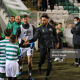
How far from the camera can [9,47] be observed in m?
7.00

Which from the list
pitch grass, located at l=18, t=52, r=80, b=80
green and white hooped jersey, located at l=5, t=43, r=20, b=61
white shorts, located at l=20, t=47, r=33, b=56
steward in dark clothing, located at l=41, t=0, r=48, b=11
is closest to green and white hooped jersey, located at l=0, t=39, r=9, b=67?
green and white hooped jersey, located at l=5, t=43, r=20, b=61

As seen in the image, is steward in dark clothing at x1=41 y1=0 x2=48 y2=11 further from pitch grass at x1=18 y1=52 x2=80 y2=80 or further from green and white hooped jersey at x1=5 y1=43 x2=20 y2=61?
green and white hooped jersey at x1=5 y1=43 x2=20 y2=61

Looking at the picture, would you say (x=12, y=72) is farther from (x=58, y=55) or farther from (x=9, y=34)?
(x=58, y=55)

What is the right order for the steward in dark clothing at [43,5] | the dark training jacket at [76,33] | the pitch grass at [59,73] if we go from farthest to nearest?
1. the steward in dark clothing at [43,5]
2. the dark training jacket at [76,33]
3. the pitch grass at [59,73]

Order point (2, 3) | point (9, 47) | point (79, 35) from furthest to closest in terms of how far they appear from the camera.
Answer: point (2, 3) → point (79, 35) → point (9, 47)

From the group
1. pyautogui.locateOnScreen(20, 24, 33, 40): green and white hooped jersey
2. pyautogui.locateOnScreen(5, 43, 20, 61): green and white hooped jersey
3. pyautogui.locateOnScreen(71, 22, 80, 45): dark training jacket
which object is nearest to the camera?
pyautogui.locateOnScreen(5, 43, 20, 61): green and white hooped jersey

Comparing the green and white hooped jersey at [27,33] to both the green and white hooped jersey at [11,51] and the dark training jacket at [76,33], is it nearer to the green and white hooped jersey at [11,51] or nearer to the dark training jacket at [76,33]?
the green and white hooped jersey at [11,51]

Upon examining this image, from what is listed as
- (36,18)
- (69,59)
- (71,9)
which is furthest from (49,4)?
(69,59)

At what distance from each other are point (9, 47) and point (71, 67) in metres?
5.78

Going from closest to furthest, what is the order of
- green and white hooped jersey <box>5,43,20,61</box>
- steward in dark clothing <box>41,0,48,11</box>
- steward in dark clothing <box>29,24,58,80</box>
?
green and white hooped jersey <box>5,43,20,61</box> < steward in dark clothing <box>29,24,58,80</box> < steward in dark clothing <box>41,0,48,11</box>

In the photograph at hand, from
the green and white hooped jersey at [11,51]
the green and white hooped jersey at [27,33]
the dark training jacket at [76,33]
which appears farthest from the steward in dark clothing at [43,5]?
the green and white hooped jersey at [11,51]

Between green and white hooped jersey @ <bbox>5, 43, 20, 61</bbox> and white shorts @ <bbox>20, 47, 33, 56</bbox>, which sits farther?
white shorts @ <bbox>20, 47, 33, 56</bbox>

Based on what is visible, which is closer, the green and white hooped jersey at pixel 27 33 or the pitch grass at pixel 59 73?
the green and white hooped jersey at pixel 27 33

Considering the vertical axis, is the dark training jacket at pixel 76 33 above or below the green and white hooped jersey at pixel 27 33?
below
